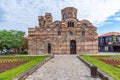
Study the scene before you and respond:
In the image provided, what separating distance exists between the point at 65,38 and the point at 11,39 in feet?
46.0

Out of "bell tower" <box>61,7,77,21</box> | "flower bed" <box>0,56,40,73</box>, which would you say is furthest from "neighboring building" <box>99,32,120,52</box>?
"flower bed" <box>0,56,40,73</box>

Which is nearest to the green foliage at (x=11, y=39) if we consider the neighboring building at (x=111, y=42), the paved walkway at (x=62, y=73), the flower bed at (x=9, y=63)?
the flower bed at (x=9, y=63)

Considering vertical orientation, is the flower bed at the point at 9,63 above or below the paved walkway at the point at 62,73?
above

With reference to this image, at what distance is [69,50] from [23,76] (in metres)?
38.4

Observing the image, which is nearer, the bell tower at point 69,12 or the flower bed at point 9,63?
the flower bed at point 9,63

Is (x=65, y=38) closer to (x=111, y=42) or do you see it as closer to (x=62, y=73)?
(x=111, y=42)

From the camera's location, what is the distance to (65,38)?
5044 cm

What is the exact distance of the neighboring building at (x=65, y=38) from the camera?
49719 millimetres

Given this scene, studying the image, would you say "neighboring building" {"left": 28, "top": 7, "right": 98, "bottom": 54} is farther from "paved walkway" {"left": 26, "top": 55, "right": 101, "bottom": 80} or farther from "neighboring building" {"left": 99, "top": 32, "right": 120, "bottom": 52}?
"paved walkway" {"left": 26, "top": 55, "right": 101, "bottom": 80}

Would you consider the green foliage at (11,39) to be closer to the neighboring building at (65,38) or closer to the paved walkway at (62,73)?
the neighboring building at (65,38)

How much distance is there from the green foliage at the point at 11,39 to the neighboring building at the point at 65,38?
5347mm

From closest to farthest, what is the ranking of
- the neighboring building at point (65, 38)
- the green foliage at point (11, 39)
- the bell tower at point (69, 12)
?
1. the neighboring building at point (65, 38)
2. the green foliage at point (11, 39)
3. the bell tower at point (69, 12)

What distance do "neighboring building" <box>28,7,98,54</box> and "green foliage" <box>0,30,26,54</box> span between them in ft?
17.5

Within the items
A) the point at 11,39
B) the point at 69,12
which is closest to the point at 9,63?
the point at 11,39
